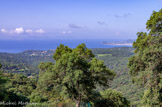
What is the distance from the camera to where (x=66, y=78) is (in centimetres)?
677

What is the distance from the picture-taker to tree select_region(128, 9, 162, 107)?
707 cm

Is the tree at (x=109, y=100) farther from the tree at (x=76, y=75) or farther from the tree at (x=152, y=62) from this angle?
the tree at (x=152, y=62)

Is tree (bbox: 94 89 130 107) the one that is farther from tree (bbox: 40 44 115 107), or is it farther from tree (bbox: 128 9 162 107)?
tree (bbox: 128 9 162 107)

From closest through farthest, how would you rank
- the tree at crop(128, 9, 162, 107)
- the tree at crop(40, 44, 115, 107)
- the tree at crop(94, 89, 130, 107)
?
the tree at crop(40, 44, 115, 107)
the tree at crop(128, 9, 162, 107)
the tree at crop(94, 89, 130, 107)

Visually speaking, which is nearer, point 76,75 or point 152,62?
point 76,75

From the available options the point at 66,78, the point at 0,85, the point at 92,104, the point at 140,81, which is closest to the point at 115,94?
the point at 92,104

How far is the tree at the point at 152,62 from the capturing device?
707cm

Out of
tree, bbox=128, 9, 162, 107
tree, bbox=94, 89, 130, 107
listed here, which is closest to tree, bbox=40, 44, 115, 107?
tree, bbox=94, 89, 130, 107

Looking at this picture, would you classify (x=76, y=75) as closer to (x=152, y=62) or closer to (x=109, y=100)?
(x=152, y=62)

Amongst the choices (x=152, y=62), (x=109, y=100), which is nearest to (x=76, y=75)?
(x=152, y=62)

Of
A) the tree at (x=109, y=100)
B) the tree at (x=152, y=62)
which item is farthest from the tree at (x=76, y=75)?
the tree at (x=152, y=62)

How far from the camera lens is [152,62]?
7219mm

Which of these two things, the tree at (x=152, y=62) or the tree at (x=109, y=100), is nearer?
the tree at (x=152, y=62)

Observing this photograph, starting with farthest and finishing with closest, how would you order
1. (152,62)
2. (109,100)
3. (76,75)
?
(109,100), (152,62), (76,75)
